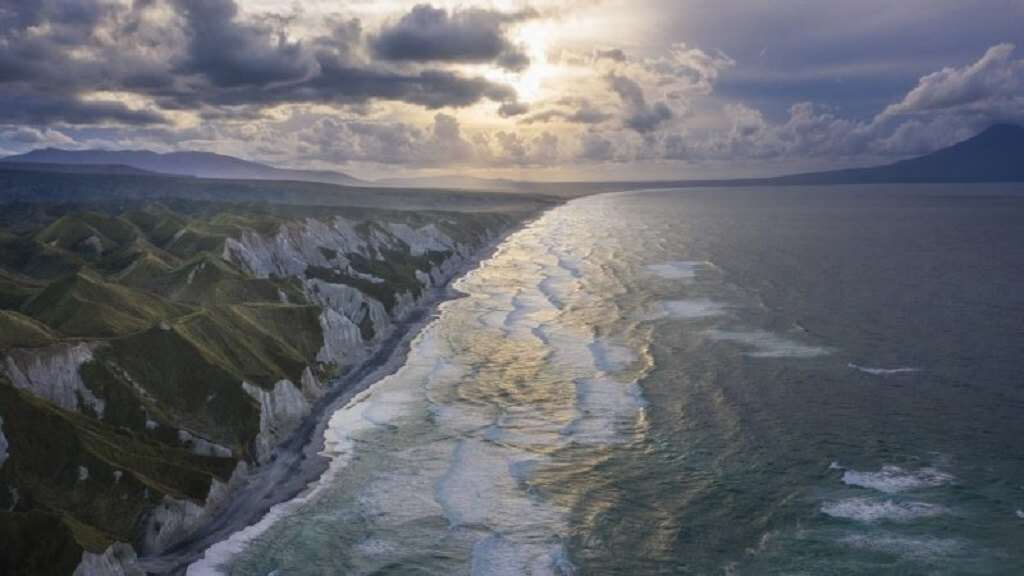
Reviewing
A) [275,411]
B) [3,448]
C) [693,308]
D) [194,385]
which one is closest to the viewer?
[3,448]

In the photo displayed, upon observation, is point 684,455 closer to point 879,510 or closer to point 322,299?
point 879,510

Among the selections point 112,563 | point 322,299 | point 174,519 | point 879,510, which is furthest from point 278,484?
point 322,299

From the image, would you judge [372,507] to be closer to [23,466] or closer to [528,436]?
[528,436]

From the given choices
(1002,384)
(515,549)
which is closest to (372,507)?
(515,549)

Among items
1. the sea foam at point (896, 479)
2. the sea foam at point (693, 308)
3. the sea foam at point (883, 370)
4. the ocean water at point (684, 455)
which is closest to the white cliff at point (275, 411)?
the ocean water at point (684, 455)

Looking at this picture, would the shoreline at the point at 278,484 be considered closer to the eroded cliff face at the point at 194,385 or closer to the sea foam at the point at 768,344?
the eroded cliff face at the point at 194,385

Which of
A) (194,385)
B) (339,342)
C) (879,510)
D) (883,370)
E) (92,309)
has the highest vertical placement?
(92,309)

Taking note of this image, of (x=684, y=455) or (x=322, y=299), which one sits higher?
(x=322, y=299)
